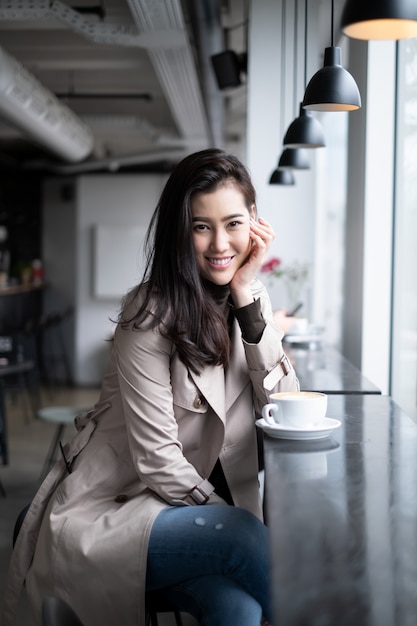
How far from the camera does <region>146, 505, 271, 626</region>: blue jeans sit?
1.56 m

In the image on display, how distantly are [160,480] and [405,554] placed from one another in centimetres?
78

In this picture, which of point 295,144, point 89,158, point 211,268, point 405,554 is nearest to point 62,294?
point 89,158

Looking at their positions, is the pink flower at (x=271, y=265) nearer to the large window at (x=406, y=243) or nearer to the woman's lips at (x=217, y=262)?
the large window at (x=406, y=243)

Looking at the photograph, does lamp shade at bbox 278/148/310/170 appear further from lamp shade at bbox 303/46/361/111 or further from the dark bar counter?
the dark bar counter

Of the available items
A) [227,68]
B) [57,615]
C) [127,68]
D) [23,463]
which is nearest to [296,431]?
[57,615]

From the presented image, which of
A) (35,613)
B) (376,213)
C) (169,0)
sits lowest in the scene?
(35,613)

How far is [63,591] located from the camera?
1.71 m

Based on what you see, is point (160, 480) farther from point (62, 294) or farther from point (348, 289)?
point (62, 294)

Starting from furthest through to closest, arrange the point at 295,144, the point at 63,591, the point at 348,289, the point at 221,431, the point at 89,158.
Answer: the point at 89,158, the point at 348,289, the point at 295,144, the point at 221,431, the point at 63,591

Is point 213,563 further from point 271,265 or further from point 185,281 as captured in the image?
point 271,265

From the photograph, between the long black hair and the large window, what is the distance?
5.87 feet

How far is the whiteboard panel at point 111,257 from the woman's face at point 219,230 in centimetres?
944

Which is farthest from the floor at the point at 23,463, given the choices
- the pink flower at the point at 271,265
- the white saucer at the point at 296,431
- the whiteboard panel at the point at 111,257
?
the pink flower at the point at 271,265

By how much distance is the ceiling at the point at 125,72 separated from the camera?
4895mm
